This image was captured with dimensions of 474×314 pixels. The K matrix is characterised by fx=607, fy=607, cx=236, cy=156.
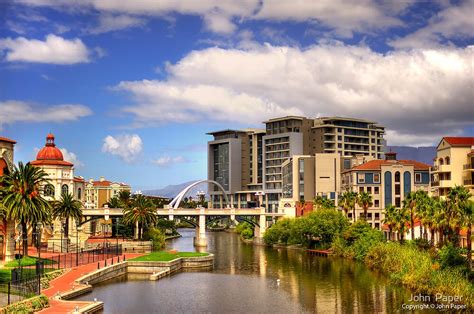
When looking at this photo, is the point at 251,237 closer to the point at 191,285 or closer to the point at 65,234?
the point at 65,234

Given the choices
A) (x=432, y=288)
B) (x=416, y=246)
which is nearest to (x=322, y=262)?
(x=416, y=246)

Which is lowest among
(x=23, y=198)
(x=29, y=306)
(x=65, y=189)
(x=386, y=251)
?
(x=29, y=306)

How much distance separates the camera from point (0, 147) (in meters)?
97.6

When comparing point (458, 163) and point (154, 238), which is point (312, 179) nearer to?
point (154, 238)

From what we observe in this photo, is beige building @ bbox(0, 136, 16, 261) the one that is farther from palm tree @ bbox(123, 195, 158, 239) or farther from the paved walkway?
palm tree @ bbox(123, 195, 158, 239)

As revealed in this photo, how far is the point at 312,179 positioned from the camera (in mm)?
190750

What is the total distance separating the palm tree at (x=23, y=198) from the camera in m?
86.3

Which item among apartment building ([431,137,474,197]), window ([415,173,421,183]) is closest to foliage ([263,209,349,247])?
apartment building ([431,137,474,197])

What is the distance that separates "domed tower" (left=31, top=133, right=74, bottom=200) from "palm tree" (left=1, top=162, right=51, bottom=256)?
4129cm

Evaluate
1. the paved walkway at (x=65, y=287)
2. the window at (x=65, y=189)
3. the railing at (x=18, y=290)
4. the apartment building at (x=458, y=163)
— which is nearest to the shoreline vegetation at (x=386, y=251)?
the apartment building at (x=458, y=163)

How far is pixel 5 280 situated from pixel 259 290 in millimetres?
30433

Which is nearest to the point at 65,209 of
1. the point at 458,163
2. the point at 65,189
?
the point at 65,189

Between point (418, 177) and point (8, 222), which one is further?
point (418, 177)

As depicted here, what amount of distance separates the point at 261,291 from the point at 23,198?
122 ft
